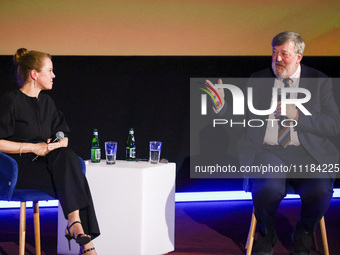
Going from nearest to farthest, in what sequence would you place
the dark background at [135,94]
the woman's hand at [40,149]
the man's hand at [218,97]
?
the woman's hand at [40,149]
the man's hand at [218,97]
the dark background at [135,94]

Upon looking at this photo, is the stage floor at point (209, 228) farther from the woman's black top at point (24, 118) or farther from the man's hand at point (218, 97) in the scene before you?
the man's hand at point (218, 97)

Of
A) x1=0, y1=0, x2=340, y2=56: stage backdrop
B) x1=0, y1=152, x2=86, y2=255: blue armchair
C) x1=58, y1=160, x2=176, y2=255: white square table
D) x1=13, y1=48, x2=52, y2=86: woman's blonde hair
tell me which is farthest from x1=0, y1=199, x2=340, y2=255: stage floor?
x1=0, y1=0, x2=340, y2=56: stage backdrop

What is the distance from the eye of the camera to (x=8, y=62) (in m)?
4.54

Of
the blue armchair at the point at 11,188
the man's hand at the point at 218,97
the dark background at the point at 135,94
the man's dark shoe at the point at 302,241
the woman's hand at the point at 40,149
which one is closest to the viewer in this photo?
the blue armchair at the point at 11,188

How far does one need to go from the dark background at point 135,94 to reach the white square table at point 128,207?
1.83 meters

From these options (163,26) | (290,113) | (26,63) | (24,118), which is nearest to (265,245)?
(290,113)

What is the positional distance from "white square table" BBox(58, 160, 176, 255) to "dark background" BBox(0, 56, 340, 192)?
183cm

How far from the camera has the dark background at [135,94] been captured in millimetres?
4656

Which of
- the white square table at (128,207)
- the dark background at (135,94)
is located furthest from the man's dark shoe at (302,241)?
the dark background at (135,94)

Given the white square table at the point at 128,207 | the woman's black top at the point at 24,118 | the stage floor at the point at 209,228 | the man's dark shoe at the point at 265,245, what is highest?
the woman's black top at the point at 24,118

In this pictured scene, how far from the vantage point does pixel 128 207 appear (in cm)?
280

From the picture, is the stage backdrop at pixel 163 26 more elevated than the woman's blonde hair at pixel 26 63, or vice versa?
the stage backdrop at pixel 163 26

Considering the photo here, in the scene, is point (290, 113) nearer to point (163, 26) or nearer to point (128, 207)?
point (128, 207)

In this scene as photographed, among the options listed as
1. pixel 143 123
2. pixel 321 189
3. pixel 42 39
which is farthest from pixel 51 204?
pixel 321 189
